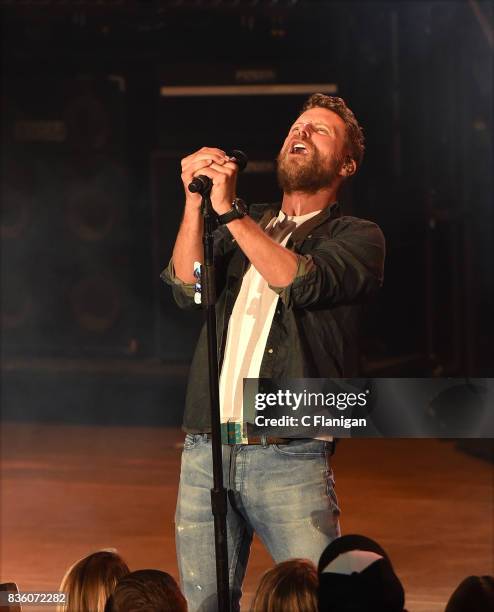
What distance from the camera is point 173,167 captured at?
679 centimetres

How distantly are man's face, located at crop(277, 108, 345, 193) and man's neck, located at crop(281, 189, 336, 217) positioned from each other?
0.01 metres

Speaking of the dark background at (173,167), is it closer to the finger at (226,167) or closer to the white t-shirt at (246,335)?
the white t-shirt at (246,335)

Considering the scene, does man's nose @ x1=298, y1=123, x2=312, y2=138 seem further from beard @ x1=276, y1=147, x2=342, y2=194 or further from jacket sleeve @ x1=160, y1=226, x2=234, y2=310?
jacket sleeve @ x1=160, y1=226, x2=234, y2=310

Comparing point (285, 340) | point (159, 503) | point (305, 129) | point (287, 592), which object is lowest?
point (159, 503)

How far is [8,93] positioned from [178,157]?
3.97 ft

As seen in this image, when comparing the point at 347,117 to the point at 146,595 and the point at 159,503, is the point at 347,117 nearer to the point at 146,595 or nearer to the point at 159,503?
the point at 146,595

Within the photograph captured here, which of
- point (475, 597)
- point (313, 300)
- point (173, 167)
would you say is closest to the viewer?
point (475, 597)

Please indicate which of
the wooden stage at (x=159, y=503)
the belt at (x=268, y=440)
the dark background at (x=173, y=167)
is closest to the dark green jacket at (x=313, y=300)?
the belt at (x=268, y=440)

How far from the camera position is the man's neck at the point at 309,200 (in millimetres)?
2578

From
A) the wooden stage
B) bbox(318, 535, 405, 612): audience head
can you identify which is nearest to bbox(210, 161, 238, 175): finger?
bbox(318, 535, 405, 612): audience head

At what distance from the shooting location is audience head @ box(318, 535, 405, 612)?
1.90 m

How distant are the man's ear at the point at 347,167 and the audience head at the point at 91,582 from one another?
0.97m

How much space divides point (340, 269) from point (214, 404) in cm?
40

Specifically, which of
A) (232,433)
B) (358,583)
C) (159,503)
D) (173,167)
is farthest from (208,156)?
(173,167)
